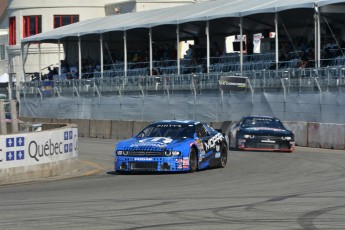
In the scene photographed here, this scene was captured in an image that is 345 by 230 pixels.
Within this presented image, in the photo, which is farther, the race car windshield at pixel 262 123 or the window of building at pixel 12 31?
the window of building at pixel 12 31

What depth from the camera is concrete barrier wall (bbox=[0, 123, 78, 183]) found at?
19.0 m

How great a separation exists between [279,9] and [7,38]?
46267 millimetres

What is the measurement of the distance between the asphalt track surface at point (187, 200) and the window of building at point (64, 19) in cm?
5054

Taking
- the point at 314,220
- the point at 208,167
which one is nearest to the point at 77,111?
the point at 208,167

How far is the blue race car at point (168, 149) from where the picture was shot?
66.7 feet

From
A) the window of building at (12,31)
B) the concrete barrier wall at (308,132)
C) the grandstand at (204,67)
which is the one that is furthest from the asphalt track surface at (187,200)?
the window of building at (12,31)

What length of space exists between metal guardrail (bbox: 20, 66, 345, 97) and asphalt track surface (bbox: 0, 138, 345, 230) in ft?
33.9

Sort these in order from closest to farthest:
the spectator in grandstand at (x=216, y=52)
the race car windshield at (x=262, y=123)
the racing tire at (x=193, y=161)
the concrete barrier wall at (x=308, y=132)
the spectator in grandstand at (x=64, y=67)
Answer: the racing tire at (x=193, y=161), the race car windshield at (x=262, y=123), the concrete barrier wall at (x=308, y=132), the spectator in grandstand at (x=216, y=52), the spectator in grandstand at (x=64, y=67)

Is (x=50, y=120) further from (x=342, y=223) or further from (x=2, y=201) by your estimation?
(x=342, y=223)

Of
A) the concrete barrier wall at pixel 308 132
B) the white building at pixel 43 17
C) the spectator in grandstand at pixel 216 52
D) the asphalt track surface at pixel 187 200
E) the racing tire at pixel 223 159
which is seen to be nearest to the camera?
the asphalt track surface at pixel 187 200

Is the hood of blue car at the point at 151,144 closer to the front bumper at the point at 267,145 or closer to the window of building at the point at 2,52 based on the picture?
the front bumper at the point at 267,145

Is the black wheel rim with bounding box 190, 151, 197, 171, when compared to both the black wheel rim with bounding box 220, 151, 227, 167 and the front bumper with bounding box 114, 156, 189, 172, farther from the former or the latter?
the black wheel rim with bounding box 220, 151, 227, 167

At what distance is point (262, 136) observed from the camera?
96.7 feet

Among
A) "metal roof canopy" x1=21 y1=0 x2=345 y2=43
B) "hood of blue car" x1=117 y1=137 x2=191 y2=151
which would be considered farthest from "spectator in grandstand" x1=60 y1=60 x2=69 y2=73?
"hood of blue car" x1=117 y1=137 x2=191 y2=151
